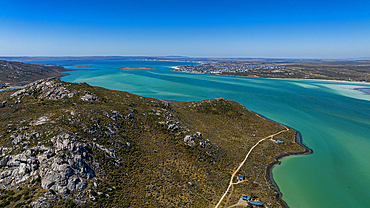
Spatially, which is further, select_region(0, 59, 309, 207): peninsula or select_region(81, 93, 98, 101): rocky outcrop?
select_region(81, 93, 98, 101): rocky outcrop

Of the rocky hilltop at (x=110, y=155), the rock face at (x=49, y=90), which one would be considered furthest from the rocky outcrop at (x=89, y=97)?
the rock face at (x=49, y=90)

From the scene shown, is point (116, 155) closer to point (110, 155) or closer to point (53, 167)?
point (110, 155)

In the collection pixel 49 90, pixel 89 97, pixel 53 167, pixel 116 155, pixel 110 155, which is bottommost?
pixel 116 155

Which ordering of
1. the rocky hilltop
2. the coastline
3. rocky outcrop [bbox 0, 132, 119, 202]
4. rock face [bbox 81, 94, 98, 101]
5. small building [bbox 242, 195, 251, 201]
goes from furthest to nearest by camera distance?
rock face [bbox 81, 94, 98, 101], the coastline, small building [bbox 242, 195, 251, 201], the rocky hilltop, rocky outcrop [bbox 0, 132, 119, 202]

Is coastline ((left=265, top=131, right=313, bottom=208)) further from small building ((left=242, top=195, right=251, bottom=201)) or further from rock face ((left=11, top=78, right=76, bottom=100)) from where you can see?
rock face ((left=11, top=78, right=76, bottom=100))

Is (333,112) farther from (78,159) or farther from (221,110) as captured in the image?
(78,159)

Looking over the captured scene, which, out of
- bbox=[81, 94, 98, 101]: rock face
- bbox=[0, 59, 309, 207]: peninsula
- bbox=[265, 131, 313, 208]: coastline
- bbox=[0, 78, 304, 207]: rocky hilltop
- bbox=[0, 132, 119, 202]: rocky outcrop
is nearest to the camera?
bbox=[0, 132, 119, 202]: rocky outcrop

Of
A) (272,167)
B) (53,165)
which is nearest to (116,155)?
(53,165)

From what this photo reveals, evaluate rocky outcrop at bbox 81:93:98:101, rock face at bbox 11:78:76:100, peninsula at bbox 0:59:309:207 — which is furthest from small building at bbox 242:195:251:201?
rock face at bbox 11:78:76:100

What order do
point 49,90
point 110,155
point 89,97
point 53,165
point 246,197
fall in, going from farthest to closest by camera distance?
point 49,90, point 89,97, point 110,155, point 246,197, point 53,165
